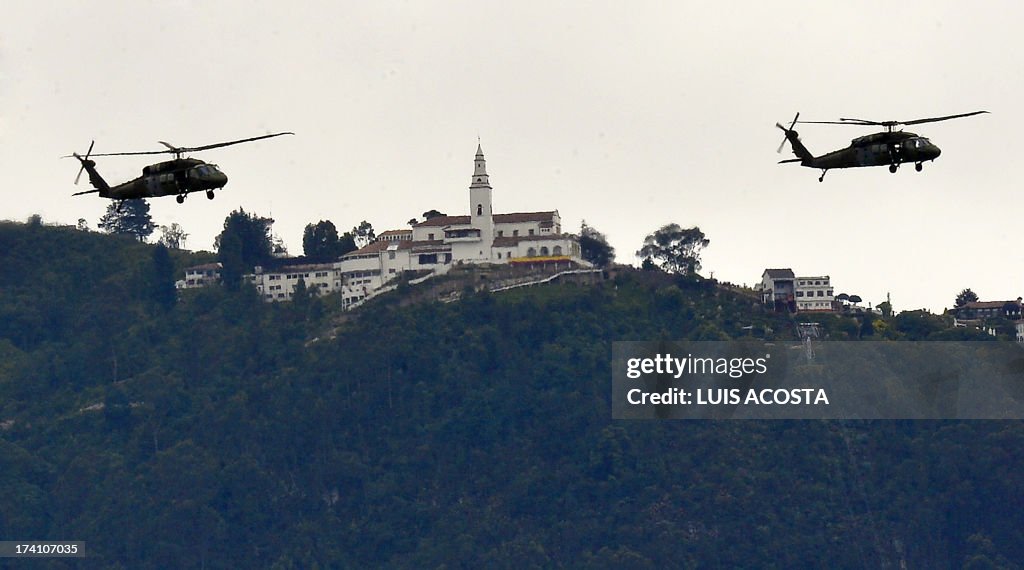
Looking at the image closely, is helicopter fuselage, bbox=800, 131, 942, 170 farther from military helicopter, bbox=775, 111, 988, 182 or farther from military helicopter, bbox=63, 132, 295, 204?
military helicopter, bbox=63, 132, 295, 204

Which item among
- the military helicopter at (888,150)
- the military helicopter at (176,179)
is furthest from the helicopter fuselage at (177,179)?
the military helicopter at (888,150)

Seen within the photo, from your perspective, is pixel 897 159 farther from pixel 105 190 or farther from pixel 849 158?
pixel 105 190

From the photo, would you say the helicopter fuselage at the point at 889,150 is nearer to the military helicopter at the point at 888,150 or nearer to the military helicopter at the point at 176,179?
the military helicopter at the point at 888,150

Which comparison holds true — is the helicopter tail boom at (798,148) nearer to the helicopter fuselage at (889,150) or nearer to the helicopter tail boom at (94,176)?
the helicopter fuselage at (889,150)

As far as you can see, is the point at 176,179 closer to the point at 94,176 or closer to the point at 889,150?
the point at 94,176

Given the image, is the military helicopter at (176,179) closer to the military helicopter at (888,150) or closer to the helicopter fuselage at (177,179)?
the helicopter fuselage at (177,179)

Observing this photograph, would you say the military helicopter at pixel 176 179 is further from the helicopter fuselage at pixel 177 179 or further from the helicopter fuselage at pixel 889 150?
the helicopter fuselage at pixel 889 150

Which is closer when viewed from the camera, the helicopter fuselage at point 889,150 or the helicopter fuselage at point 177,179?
the helicopter fuselage at point 177,179

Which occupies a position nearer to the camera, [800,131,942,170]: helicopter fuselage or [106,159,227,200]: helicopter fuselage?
[106,159,227,200]: helicopter fuselage

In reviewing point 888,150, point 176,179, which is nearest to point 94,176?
point 176,179

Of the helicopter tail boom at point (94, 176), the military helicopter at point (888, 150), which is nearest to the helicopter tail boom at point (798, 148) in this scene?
the military helicopter at point (888, 150)

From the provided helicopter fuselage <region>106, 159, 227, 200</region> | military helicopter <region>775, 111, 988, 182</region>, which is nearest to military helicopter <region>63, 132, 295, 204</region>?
helicopter fuselage <region>106, 159, 227, 200</region>
